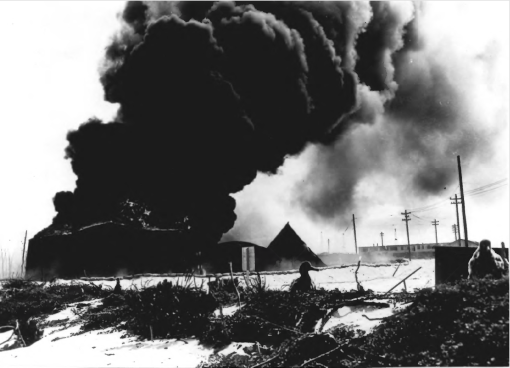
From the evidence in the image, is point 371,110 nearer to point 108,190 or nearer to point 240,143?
point 240,143

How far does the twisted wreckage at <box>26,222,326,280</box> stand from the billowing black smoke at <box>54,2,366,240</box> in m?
1.90

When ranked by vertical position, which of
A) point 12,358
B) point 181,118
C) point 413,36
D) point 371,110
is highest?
point 181,118

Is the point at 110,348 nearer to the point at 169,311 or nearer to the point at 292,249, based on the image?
the point at 169,311

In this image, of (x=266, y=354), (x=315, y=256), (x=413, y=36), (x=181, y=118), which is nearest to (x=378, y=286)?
(x=266, y=354)

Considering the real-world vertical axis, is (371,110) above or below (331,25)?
below

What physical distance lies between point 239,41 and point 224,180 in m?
8.81

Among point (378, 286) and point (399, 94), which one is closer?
point (399, 94)

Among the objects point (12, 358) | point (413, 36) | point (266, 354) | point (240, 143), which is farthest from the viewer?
point (240, 143)

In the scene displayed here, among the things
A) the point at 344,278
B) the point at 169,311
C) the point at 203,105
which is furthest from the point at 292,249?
the point at 169,311

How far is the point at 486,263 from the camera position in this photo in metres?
7.93

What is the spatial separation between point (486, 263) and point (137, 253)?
18370 mm

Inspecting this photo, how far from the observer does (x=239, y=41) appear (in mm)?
23016

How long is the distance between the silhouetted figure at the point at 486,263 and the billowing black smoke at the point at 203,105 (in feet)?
26.7

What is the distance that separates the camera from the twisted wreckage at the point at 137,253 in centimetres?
2234
